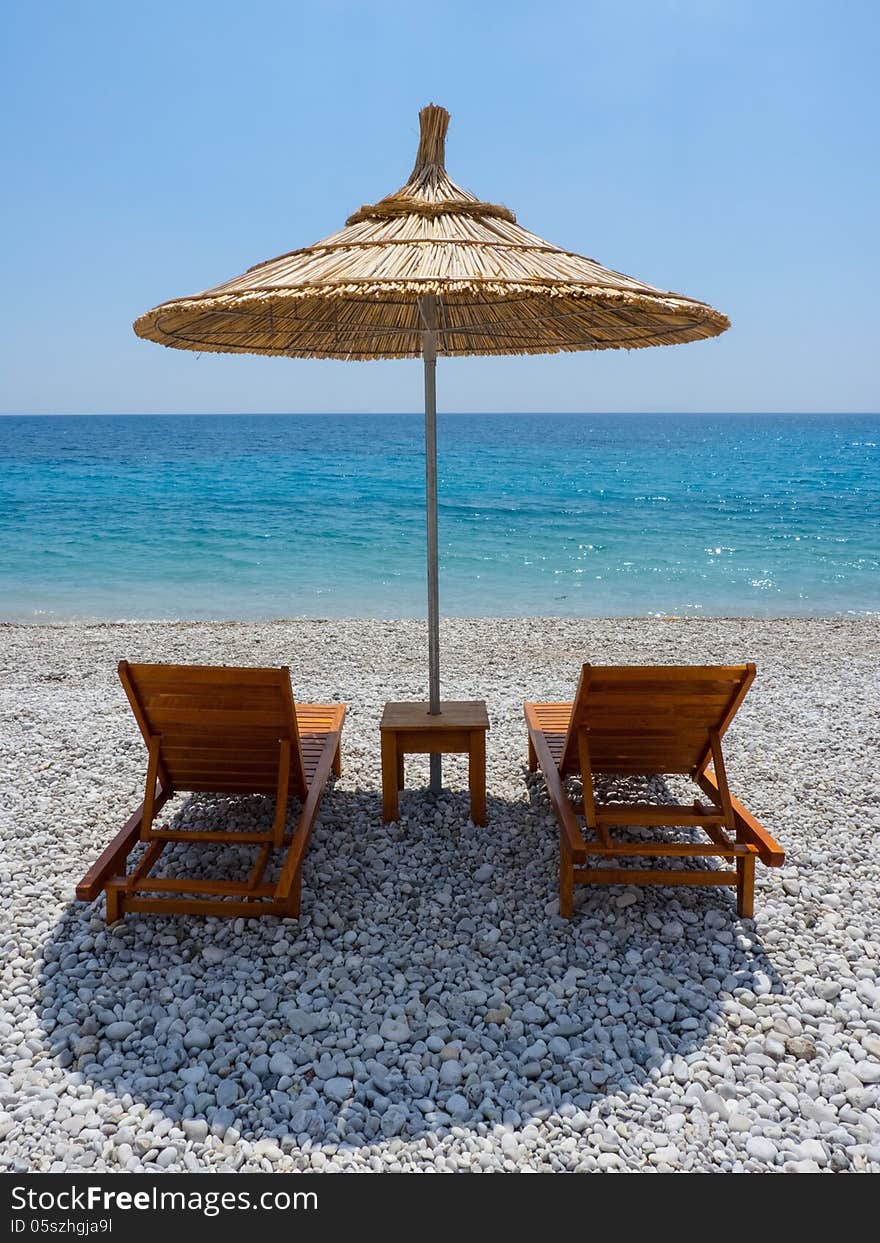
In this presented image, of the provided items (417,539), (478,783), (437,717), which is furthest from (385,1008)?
(417,539)

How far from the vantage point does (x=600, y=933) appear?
309 centimetres

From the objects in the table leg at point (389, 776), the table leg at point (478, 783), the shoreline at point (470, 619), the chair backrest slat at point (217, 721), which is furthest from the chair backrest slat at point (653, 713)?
the shoreline at point (470, 619)

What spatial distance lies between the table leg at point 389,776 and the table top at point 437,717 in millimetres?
70

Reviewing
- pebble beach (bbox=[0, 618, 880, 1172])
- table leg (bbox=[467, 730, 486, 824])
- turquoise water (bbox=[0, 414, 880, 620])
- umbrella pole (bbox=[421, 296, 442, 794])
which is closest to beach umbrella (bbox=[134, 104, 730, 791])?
umbrella pole (bbox=[421, 296, 442, 794])

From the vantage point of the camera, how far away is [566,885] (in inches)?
124

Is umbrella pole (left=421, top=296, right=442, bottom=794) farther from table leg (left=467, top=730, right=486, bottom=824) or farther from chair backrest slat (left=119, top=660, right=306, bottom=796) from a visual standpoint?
chair backrest slat (left=119, top=660, right=306, bottom=796)

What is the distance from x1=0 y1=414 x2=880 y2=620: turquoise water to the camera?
1195cm

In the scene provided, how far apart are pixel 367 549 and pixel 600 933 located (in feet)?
44.0

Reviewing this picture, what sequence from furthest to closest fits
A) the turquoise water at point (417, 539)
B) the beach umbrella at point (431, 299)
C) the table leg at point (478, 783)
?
the turquoise water at point (417, 539) → the table leg at point (478, 783) → the beach umbrella at point (431, 299)

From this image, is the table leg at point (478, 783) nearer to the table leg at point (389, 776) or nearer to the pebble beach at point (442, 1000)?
the pebble beach at point (442, 1000)

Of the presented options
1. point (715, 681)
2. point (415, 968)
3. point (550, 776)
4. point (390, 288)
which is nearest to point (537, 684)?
point (550, 776)

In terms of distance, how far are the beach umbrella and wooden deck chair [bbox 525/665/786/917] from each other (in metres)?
0.87

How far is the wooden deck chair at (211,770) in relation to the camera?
3.05 m

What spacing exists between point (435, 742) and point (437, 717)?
0.46 feet
